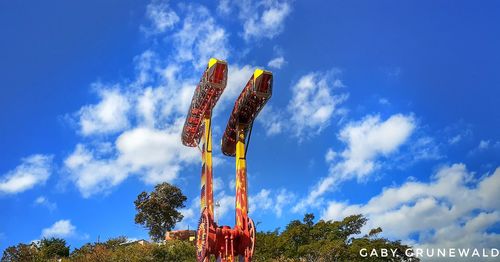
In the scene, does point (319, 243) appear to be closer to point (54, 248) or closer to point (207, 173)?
point (207, 173)

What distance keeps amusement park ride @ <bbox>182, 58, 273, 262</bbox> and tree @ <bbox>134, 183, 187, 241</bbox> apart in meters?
22.1

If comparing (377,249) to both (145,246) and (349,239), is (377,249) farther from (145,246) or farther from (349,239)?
(145,246)

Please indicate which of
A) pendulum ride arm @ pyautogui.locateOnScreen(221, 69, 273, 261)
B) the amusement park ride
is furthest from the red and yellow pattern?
pendulum ride arm @ pyautogui.locateOnScreen(221, 69, 273, 261)

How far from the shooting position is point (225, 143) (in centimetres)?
2570

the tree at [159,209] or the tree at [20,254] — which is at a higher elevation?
the tree at [159,209]

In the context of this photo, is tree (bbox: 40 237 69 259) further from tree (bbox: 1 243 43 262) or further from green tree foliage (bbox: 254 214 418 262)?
green tree foliage (bbox: 254 214 418 262)

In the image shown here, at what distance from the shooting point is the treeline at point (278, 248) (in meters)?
35.9

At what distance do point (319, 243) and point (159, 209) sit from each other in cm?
1623

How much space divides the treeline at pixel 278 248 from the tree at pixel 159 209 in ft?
12.4

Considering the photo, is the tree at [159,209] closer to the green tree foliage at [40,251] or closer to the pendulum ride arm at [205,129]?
the green tree foliage at [40,251]

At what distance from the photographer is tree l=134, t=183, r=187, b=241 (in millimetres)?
46719

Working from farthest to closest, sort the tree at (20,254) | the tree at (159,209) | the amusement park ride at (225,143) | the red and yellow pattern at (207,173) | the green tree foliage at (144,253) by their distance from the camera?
1. the tree at (159,209)
2. the tree at (20,254)
3. the green tree foliage at (144,253)
4. the red and yellow pattern at (207,173)
5. the amusement park ride at (225,143)

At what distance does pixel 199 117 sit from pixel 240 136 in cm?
291

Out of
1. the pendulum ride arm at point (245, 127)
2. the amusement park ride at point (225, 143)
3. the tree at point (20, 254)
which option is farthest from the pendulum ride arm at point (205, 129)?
the tree at point (20, 254)
